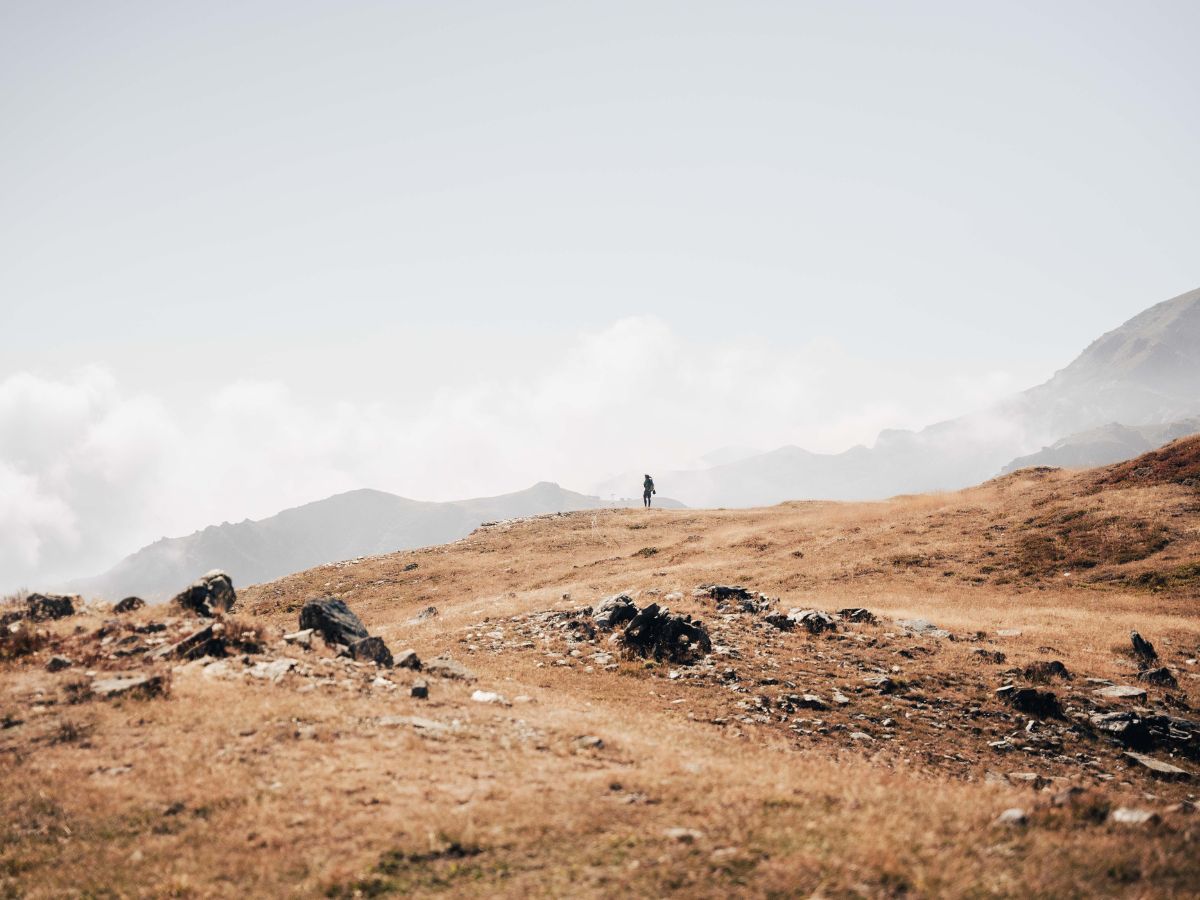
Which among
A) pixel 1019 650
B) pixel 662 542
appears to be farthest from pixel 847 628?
pixel 662 542

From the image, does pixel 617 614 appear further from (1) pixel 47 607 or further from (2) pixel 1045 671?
(1) pixel 47 607

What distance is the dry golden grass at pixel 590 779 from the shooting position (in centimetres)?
826

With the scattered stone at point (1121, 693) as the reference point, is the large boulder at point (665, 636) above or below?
above

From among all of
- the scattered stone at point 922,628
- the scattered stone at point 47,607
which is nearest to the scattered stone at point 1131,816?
the scattered stone at point 922,628

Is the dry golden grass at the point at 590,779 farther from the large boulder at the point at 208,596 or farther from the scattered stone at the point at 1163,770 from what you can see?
the large boulder at the point at 208,596

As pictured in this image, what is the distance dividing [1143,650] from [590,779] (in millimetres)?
23478

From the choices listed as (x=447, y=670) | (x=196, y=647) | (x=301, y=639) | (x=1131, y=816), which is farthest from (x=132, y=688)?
(x=1131, y=816)

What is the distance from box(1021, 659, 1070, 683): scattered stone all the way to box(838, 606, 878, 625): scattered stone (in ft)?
20.6

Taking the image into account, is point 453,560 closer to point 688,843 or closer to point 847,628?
point 847,628

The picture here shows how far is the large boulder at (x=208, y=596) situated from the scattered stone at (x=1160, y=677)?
30788mm

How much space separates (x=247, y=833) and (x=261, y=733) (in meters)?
3.48

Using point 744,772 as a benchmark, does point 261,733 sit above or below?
above

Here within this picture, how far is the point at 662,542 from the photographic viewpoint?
192ft

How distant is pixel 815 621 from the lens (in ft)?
85.7
